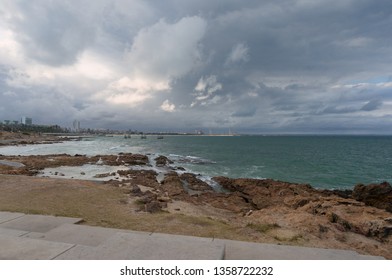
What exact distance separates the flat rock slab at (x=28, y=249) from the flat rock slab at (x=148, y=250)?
0.22 m

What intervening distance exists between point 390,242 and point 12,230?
1006cm

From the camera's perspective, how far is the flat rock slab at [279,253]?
14.8ft

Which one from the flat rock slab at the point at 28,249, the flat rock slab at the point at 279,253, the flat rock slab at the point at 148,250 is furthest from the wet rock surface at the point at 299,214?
the flat rock slab at the point at 28,249

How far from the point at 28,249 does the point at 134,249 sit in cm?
161

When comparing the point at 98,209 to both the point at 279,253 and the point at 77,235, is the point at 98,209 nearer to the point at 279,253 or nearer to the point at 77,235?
the point at 77,235

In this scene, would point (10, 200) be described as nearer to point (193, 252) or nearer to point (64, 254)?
point (64, 254)

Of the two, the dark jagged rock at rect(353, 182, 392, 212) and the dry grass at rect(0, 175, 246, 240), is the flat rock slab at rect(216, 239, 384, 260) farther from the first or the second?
the dark jagged rock at rect(353, 182, 392, 212)

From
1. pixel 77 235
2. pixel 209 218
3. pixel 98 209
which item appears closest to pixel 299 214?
pixel 209 218

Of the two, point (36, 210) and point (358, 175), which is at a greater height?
point (36, 210)

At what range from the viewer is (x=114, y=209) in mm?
8773

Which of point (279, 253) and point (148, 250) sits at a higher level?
point (148, 250)

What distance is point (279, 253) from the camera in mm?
4676

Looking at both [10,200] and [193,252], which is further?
[10,200]
